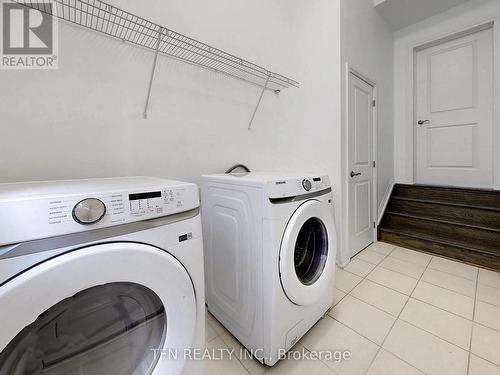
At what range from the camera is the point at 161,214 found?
619 mm

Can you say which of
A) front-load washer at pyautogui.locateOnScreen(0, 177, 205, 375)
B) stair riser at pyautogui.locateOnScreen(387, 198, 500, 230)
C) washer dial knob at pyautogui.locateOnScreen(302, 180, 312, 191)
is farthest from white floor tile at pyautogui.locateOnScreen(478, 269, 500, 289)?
front-load washer at pyautogui.locateOnScreen(0, 177, 205, 375)

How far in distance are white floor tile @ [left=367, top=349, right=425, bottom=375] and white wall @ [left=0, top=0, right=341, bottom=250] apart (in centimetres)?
120

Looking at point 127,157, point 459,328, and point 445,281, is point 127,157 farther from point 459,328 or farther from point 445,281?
point 445,281

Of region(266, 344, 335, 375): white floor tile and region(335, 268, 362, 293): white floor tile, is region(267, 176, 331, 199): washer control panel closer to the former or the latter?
region(266, 344, 335, 375): white floor tile

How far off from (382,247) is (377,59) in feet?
7.11

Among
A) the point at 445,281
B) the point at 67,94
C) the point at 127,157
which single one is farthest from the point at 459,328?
the point at 67,94

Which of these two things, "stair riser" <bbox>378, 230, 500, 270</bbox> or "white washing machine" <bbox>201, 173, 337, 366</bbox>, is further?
"stair riser" <bbox>378, 230, 500, 270</bbox>

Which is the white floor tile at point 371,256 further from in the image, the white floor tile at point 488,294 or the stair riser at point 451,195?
the stair riser at point 451,195

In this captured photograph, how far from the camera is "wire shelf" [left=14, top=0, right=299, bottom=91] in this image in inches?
39.9

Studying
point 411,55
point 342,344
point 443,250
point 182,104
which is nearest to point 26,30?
point 182,104

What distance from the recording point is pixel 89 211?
1.65 feet

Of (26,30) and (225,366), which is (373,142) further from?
(26,30)

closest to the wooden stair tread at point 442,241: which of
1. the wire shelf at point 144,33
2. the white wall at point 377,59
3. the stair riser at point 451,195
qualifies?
the white wall at point 377,59

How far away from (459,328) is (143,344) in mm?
1655
